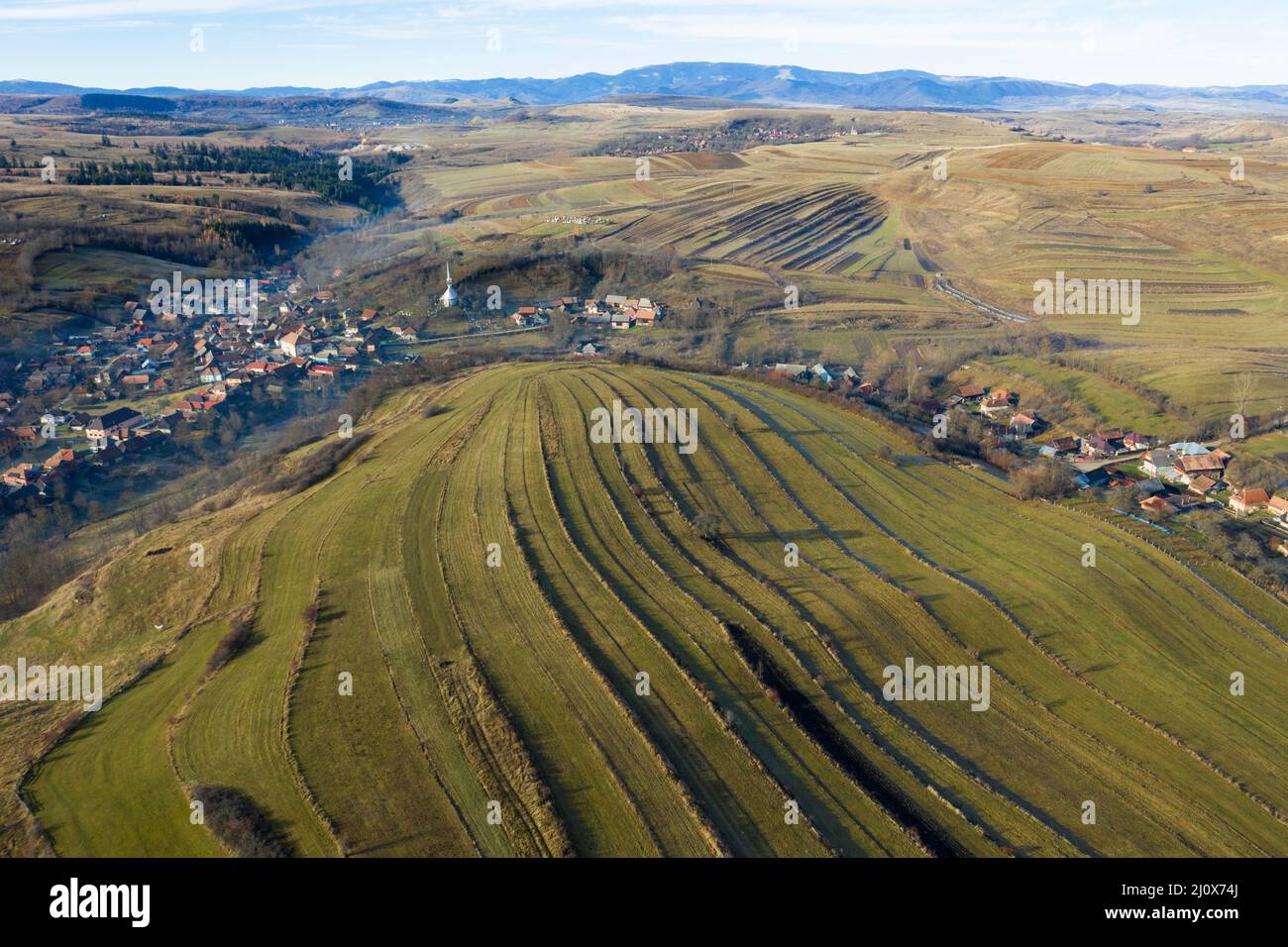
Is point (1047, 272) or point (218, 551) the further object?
point (1047, 272)

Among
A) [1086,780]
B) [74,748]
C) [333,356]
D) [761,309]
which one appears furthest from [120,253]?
[1086,780]

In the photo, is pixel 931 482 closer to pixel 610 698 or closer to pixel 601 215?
pixel 610 698

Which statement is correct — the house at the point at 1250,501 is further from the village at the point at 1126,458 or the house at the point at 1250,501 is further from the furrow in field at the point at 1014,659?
the furrow in field at the point at 1014,659

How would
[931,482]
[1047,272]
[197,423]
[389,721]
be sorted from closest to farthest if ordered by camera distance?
[389,721] → [931,482] → [197,423] → [1047,272]

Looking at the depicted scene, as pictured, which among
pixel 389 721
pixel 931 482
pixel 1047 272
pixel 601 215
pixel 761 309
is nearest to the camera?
pixel 389 721

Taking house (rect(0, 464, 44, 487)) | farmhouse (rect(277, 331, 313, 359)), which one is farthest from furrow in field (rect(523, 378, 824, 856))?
farmhouse (rect(277, 331, 313, 359))

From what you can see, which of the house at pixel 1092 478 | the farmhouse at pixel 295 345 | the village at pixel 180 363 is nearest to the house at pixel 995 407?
the house at pixel 1092 478

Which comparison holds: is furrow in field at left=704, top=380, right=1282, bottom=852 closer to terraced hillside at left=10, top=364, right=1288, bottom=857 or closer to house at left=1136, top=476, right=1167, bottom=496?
terraced hillside at left=10, top=364, right=1288, bottom=857
